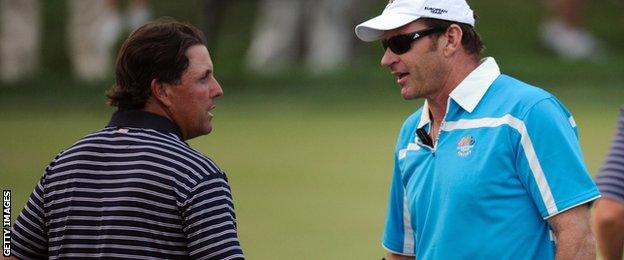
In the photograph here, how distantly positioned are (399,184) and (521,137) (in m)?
0.68

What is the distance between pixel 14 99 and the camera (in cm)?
1883

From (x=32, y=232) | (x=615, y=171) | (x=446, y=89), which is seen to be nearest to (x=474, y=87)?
(x=446, y=89)

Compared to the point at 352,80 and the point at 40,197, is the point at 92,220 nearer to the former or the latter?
the point at 40,197

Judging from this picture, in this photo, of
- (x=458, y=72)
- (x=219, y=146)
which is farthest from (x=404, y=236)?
(x=219, y=146)

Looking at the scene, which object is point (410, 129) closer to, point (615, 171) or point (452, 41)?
point (452, 41)

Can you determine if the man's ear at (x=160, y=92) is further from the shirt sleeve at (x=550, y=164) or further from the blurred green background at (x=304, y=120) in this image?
the blurred green background at (x=304, y=120)

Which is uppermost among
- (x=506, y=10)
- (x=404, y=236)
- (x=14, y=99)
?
(x=506, y=10)

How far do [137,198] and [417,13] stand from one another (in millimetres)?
1226

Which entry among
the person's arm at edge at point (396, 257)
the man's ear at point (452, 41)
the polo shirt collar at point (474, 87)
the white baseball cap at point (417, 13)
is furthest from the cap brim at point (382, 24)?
the person's arm at edge at point (396, 257)

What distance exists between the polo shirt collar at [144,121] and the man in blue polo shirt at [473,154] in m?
0.89

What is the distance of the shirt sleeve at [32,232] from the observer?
15.0ft

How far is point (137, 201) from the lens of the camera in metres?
4.36

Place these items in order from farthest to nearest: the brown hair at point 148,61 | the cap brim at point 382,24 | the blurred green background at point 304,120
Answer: the blurred green background at point 304,120, the cap brim at point 382,24, the brown hair at point 148,61

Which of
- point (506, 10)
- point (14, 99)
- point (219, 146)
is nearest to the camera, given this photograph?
point (219, 146)
